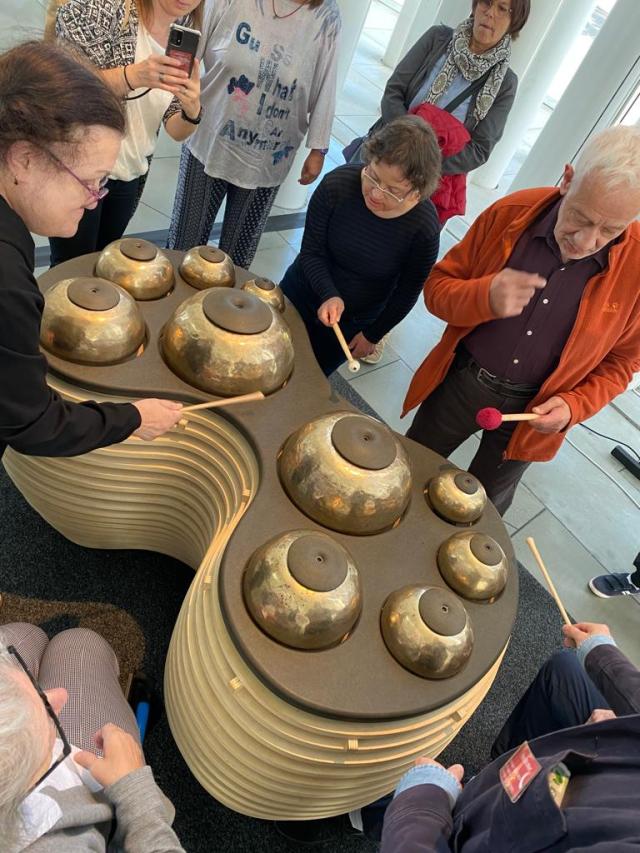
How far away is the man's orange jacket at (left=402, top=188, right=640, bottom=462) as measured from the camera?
1.47m

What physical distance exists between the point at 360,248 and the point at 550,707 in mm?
1410

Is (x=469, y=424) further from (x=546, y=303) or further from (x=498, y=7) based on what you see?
(x=498, y=7)

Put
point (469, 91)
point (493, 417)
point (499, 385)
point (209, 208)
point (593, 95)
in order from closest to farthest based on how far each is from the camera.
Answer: point (493, 417) < point (499, 385) < point (469, 91) < point (209, 208) < point (593, 95)

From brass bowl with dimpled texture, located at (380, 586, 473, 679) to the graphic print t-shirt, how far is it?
173 cm

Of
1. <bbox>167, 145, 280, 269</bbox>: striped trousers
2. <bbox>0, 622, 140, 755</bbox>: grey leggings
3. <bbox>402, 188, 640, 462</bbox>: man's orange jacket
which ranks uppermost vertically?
<bbox>402, 188, 640, 462</bbox>: man's orange jacket

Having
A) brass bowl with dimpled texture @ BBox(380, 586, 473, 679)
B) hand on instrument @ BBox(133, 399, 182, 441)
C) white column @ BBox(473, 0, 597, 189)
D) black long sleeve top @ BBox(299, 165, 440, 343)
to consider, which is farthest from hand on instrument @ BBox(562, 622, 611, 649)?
white column @ BBox(473, 0, 597, 189)

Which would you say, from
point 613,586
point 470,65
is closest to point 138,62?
point 470,65

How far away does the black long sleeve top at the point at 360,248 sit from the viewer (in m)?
1.75

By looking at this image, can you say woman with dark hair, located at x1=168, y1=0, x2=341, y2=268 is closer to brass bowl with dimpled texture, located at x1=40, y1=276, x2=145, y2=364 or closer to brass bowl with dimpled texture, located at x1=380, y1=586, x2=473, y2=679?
brass bowl with dimpled texture, located at x1=40, y1=276, x2=145, y2=364

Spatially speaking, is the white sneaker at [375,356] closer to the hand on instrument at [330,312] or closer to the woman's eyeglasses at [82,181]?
the hand on instrument at [330,312]

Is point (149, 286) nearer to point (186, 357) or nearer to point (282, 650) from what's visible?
point (186, 357)

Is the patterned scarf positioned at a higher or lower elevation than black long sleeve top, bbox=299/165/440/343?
higher

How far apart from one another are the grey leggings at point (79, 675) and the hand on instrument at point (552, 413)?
4.11 ft

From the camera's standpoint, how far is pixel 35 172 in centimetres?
91
